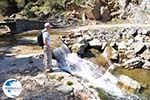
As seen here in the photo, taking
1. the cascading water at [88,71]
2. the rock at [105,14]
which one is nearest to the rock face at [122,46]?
the cascading water at [88,71]

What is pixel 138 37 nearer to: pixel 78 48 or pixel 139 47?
pixel 139 47

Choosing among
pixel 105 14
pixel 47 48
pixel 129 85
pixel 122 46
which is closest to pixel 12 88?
pixel 47 48

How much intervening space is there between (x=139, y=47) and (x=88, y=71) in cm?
389

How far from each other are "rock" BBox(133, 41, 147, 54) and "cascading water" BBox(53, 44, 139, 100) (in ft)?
9.16

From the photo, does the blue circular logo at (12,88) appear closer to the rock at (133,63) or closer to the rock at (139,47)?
the rock at (133,63)

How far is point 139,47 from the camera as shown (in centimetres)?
2055

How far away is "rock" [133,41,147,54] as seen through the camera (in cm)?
2033

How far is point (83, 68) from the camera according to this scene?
1839 centimetres

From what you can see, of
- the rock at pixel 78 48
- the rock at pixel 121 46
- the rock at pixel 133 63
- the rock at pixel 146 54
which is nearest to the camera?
the rock at pixel 133 63

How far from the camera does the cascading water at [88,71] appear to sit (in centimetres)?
1611

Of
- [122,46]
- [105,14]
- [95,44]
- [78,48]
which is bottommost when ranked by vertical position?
[105,14]

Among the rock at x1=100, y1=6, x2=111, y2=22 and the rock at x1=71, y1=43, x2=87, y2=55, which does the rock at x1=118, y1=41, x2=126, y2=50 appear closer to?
the rock at x1=71, y1=43, x2=87, y2=55

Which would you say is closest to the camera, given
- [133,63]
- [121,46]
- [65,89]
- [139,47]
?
[65,89]

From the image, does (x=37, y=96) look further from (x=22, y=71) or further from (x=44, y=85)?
(x=22, y=71)
